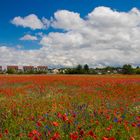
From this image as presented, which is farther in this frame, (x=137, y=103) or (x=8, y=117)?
(x=137, y=103)

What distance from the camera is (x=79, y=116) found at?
6.59m

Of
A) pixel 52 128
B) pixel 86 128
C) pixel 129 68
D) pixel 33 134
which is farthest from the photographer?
pixel 129 68

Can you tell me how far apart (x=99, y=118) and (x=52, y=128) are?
4.75ft

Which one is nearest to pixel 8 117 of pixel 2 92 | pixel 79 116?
pixel 79 116

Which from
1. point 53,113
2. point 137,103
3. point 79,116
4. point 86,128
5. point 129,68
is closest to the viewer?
point 86,128

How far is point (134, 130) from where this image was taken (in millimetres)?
4898

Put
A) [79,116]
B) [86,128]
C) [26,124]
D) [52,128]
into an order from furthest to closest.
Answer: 1. [79,116]
2. [26,124]
3. [86,128]
4. [52,128]

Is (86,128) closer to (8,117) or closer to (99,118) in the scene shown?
(99,118)

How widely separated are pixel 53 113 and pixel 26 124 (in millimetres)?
1060

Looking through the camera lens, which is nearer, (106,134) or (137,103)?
(106,134)

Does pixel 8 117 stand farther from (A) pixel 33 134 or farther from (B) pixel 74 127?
(A) pixel 33 134

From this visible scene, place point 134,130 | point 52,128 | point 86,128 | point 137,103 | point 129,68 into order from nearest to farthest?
point 134,130
point 52,128
point 86,128
point 137,103
point 129,68

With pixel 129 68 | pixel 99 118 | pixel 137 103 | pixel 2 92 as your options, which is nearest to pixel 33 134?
pixel 99 118

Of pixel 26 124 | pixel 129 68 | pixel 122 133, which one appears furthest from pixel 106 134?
pixel 129 68
